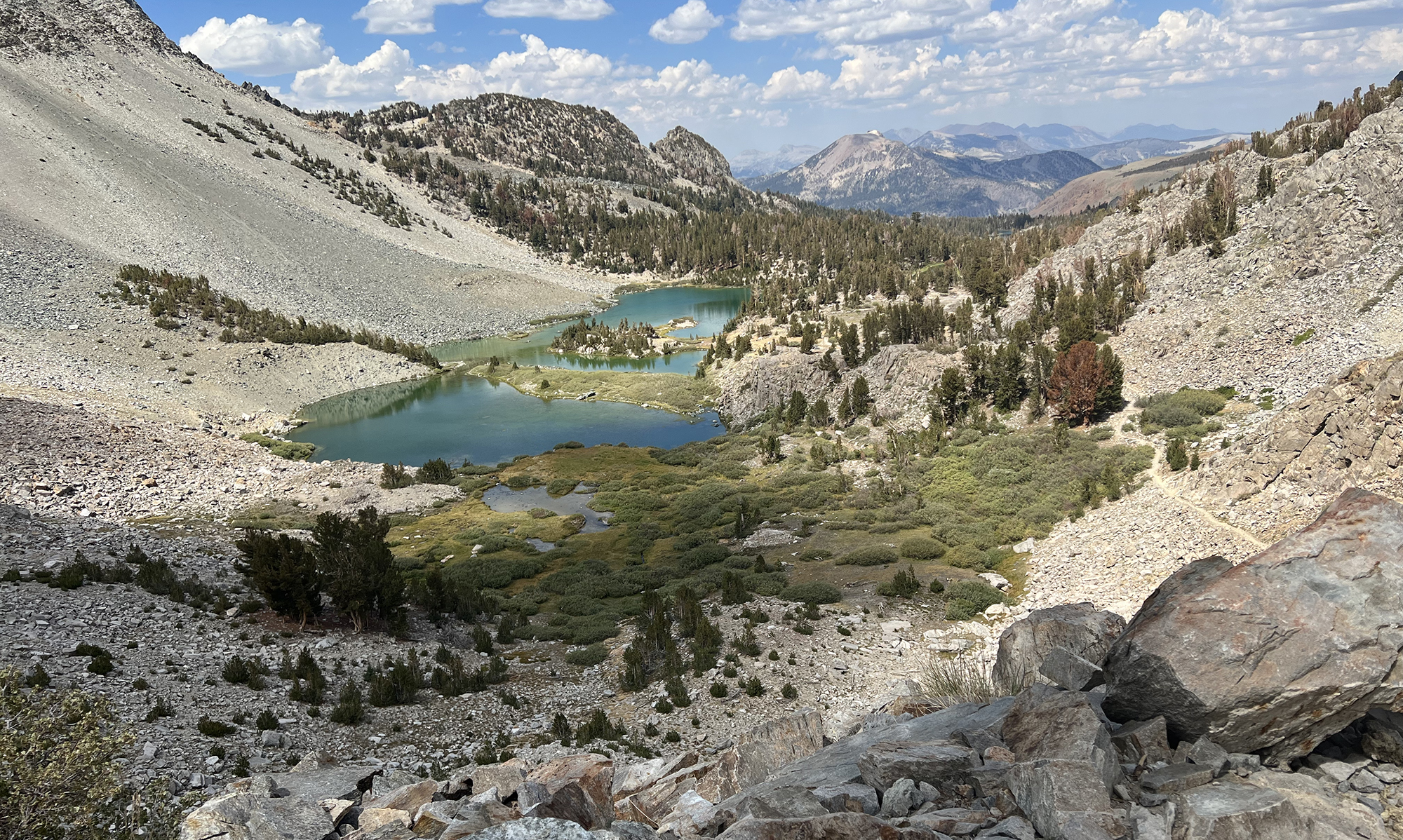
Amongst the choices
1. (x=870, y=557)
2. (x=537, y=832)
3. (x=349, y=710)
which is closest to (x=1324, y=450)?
(x=870, y=557)

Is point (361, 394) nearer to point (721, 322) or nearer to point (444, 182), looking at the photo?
point (721, 322)

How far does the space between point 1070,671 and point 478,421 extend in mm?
51406

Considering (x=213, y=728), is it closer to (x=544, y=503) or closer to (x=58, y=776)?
(x=58, y=776)

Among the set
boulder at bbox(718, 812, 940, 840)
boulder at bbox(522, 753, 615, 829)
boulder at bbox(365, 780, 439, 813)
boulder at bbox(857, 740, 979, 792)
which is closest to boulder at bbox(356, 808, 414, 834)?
boulder at bbox(365, 780, 439, 813)

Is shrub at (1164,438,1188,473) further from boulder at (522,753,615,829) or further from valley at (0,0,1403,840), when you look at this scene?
boulder at (522,753,615,829)

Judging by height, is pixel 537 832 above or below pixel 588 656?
above

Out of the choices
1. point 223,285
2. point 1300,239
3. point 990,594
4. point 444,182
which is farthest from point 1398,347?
point 444,182

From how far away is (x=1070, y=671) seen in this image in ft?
30.7

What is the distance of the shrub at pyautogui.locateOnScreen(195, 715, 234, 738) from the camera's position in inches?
508

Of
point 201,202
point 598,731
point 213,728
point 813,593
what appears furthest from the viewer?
point 201,202

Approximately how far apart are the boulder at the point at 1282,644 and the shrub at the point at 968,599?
12.9 meters

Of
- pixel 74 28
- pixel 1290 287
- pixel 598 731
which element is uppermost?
pixel 74 28

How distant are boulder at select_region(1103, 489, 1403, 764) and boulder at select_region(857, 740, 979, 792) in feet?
6.68

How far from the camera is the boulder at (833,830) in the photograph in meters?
6.15
